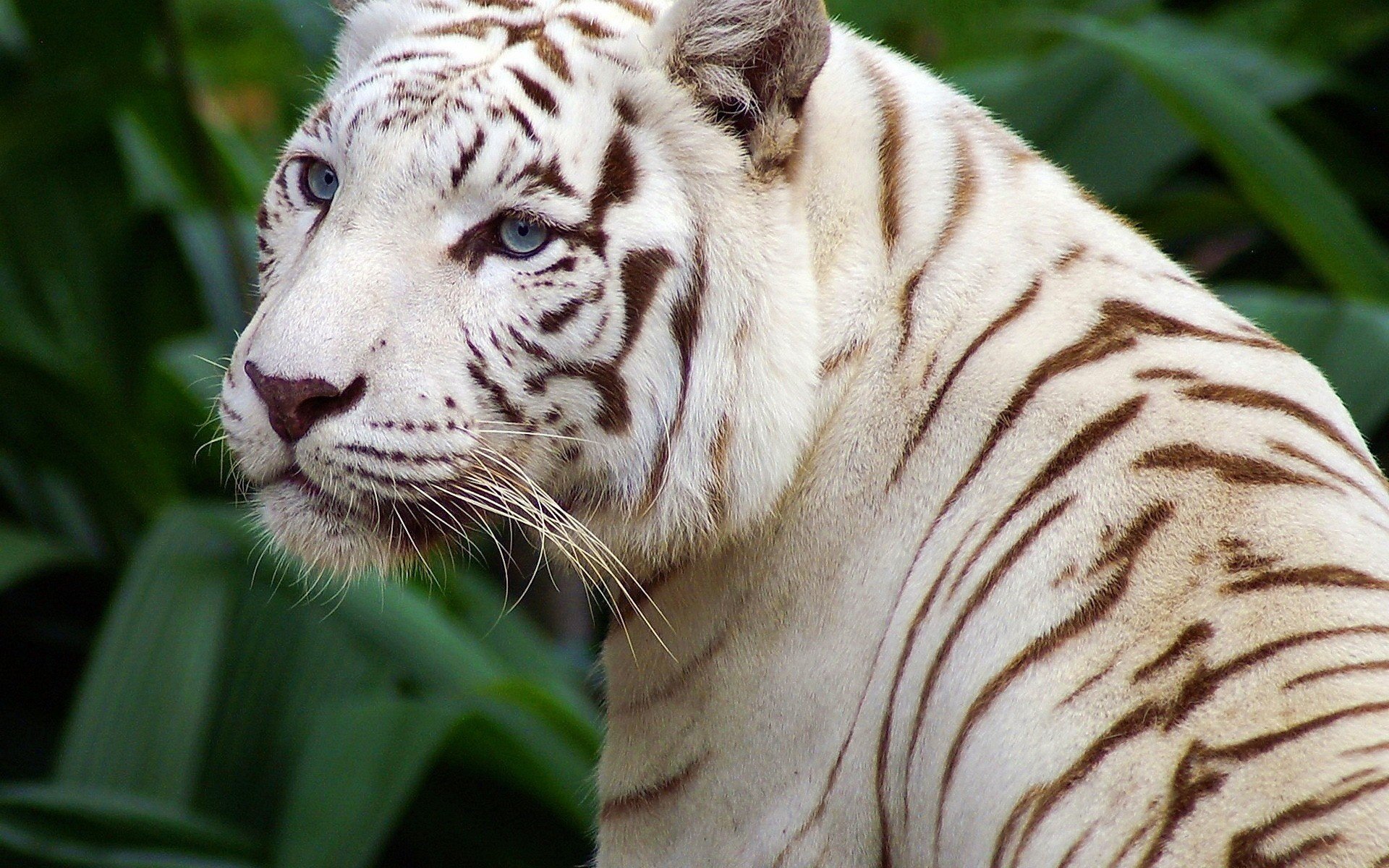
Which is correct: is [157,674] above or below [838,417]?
below

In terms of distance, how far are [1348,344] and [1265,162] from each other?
1.58 ft

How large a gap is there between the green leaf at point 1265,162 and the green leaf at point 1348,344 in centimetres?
29

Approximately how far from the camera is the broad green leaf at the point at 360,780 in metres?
2.58

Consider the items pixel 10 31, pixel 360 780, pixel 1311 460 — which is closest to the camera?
pixel 1311 460

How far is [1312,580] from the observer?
1.24m

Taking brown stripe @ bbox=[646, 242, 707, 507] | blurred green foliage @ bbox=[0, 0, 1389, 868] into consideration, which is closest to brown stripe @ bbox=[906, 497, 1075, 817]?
brown stripe @ bbox=[646, 242, 707, 507]

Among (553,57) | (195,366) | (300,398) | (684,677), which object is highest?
(553,57)

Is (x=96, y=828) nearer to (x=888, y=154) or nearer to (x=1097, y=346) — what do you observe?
(x=888, y=154)

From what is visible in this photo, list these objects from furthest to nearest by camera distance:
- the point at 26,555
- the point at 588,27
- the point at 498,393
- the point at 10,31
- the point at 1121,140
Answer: the point at 10,31, the point at 1121,140, the point at 26,555, the point at 588,27, the point at 498,393

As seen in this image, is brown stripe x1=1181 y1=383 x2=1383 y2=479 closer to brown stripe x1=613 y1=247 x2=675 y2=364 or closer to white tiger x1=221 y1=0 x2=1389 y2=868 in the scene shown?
white tiger x1=221 y1=0 x2=1389 y2=868

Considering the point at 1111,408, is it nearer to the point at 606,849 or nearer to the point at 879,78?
the point at 879,78

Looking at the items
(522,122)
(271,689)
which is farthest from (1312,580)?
(271,689)

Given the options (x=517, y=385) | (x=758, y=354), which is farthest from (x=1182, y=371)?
(x=517, y=385)

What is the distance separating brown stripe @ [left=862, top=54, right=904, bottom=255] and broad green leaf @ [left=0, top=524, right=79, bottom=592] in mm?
2481
